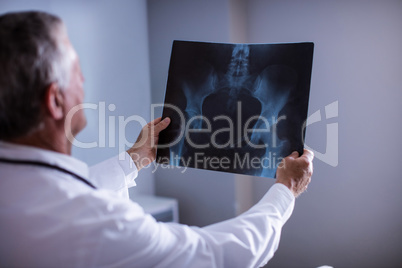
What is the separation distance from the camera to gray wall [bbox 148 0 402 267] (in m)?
1.94

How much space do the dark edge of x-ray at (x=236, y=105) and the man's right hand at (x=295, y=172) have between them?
35 mm

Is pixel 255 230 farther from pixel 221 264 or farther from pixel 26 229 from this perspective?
pixel 26 229

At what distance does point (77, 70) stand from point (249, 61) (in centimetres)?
48

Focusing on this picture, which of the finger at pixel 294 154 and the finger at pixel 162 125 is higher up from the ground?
the finger at pixel 162 125

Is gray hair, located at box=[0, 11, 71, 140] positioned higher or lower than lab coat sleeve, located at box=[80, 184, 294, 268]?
higher

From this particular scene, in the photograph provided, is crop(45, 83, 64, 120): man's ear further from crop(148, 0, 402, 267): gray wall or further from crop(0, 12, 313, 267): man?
crop(148, 0, 402, 267): gray wall

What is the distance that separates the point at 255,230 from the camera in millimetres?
804

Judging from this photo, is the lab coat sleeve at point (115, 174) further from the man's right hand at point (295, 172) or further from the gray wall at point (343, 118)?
the gray wall at point (343, 118)

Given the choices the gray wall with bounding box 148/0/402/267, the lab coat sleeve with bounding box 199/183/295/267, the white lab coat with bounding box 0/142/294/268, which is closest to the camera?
the white lab coat with bounding box 0/142/294/268

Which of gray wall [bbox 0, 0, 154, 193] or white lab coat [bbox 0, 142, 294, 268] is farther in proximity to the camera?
gray wall [bbox 0, 0, 154, 193]

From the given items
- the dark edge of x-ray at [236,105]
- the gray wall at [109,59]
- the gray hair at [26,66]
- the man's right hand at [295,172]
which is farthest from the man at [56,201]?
the gray wall at [109,59]

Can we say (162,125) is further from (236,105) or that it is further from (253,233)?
(253,233)

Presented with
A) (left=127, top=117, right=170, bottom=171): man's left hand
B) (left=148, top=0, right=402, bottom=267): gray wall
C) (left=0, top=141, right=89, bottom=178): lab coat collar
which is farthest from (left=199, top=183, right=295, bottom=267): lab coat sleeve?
(left=148, top=0, right=402, bottom=267): gray wall

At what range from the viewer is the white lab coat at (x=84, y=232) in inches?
25.7
